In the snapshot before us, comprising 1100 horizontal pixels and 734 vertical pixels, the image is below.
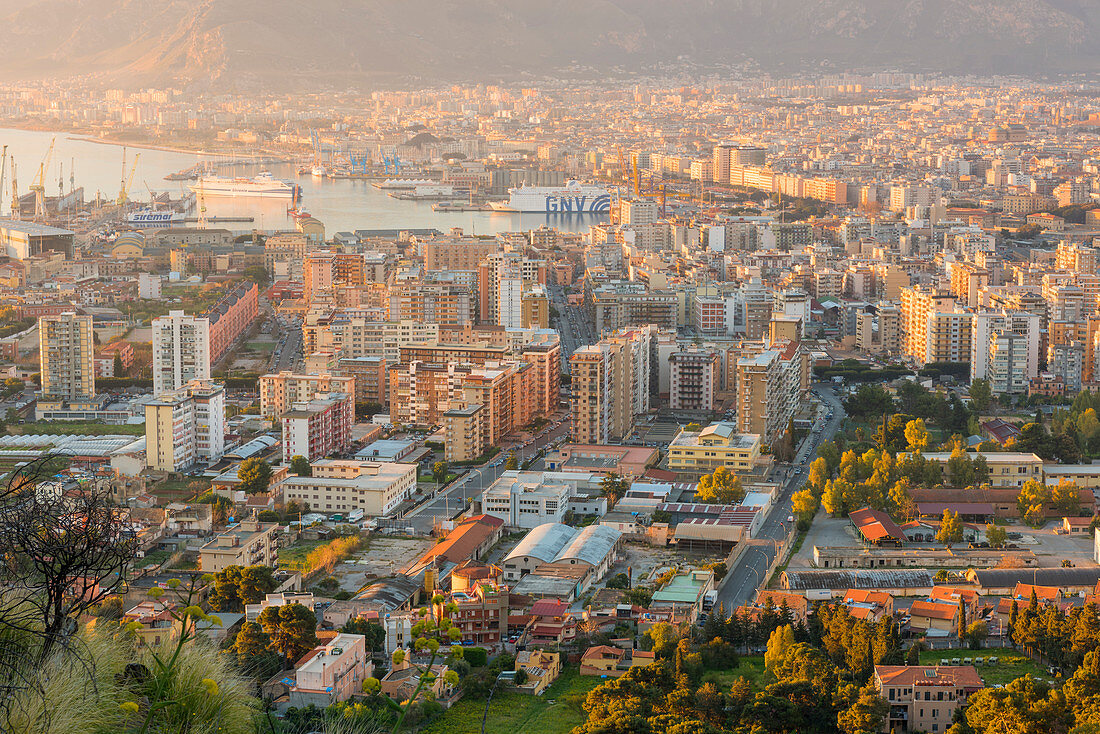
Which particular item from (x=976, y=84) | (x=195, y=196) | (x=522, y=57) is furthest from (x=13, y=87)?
(x=976, y=84)

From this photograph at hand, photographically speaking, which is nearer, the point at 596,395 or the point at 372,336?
the point at 596,395

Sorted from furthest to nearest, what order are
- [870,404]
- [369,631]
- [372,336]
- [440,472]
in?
[372,336] → [870,404] → [440,472] → [369,631]

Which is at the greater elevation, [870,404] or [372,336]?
[372,336]

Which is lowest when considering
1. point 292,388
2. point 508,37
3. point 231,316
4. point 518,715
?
point 518,715

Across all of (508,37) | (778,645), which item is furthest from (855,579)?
(508,37)

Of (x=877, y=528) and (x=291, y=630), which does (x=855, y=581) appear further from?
(x=291, y=630)

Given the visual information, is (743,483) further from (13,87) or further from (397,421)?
(13,87)

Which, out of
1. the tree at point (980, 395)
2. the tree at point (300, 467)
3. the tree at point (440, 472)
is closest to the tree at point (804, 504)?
the tree at point (440, 472)

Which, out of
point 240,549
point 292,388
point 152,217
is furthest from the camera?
point 152,217
